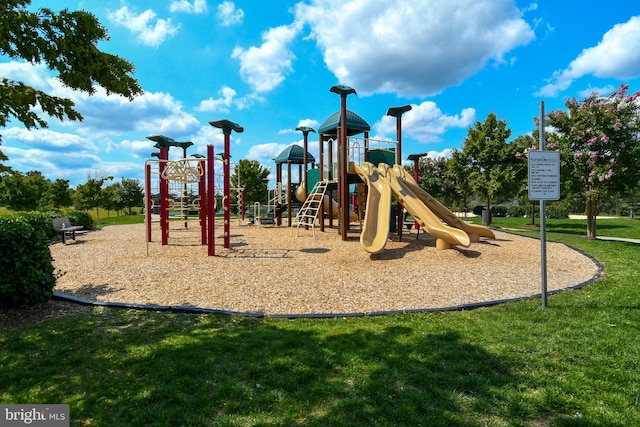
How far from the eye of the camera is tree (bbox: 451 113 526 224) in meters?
20.9

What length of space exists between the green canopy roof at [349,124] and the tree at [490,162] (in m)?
10.8

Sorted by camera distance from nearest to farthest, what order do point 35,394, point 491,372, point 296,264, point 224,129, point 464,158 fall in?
point 35,394 < point 491,372 < point 296,264 < point 224,129 < point 464,158

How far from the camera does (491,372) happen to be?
3254 millimetres

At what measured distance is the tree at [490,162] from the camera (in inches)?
823

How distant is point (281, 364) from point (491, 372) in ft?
6.80

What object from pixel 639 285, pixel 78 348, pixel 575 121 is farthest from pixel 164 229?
pixel 575 121

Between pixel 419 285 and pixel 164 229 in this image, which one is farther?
pixel 164 229

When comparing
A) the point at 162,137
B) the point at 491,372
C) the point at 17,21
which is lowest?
the point at 491,372

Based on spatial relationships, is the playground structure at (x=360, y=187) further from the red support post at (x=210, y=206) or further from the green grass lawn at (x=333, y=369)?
the green grass lawn at (x=333, y=369)

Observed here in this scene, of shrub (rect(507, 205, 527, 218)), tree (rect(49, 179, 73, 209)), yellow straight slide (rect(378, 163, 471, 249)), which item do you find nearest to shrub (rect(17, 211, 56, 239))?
yellow straight slide (rect(378, 163, 471, 249))

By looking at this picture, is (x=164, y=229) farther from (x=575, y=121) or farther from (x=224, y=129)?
(x=575, y=121)

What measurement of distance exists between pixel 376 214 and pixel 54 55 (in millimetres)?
8389

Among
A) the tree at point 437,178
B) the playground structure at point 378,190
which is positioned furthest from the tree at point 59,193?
the tree at point 437,178

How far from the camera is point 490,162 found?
22078 mm
